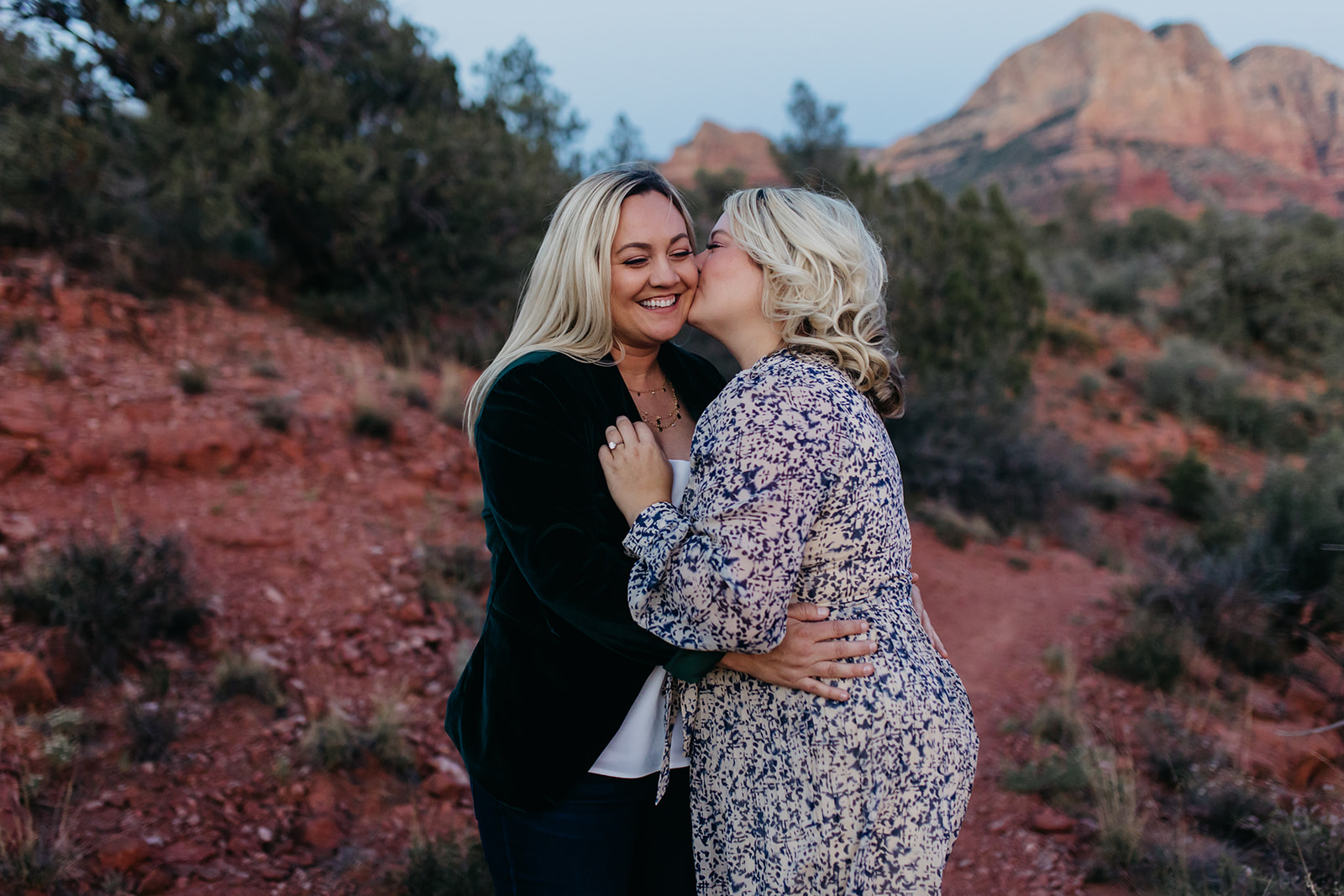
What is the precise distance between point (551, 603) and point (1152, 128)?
220 ft

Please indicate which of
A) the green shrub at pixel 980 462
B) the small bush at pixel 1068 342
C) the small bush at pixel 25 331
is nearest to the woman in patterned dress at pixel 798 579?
the small bush at pixel 25 331

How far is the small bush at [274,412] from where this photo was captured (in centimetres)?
614

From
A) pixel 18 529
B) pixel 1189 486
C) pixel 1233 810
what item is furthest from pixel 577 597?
pixel 1189 486

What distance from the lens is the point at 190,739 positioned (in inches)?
143

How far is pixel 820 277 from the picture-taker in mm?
1794

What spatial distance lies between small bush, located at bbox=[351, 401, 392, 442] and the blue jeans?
5.29 metres

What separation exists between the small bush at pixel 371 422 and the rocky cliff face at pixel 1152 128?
44.0 m

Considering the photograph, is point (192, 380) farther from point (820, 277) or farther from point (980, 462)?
point (980, 462)

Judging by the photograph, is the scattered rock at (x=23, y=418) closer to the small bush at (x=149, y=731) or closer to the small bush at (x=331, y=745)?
the small bush at (x=149, y=731)

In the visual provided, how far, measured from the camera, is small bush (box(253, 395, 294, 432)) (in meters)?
6.14

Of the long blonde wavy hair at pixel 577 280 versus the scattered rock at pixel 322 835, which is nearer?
the long blonde wavy hair at pixel 577 280

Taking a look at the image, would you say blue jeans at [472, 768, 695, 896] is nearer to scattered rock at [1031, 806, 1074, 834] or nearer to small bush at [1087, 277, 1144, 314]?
scattered rock at [1031, 806, 1074, 834]

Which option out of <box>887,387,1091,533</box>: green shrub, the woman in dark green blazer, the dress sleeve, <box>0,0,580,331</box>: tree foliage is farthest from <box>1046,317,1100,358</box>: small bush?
the dress sleeve

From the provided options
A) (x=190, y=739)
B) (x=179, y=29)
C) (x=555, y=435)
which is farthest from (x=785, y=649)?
(x=179, y=29)
